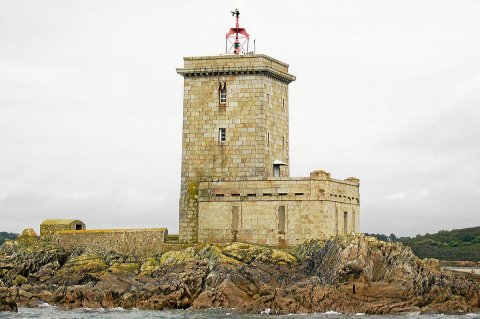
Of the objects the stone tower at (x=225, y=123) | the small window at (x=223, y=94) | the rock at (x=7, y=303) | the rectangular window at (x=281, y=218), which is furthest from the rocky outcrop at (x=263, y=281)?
the small window at (x=223, y=94)

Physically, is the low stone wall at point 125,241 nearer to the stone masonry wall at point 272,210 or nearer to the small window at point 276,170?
the stone masonry wall at point 272,210

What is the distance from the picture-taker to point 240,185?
5919cm

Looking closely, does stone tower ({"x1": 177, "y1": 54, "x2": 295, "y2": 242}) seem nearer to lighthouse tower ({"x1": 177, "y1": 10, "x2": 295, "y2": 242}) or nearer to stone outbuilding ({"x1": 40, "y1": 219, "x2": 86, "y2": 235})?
lighthouse tower ({"x1": 177, "y1": 10, "x2": 295, "y2": 242})

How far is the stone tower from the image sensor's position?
198 feet

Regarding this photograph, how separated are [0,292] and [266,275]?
13.7 m

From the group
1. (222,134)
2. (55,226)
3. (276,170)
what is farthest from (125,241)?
(276,170)

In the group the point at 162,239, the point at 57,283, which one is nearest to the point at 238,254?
the point at 162,239

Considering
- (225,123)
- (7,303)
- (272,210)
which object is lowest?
(7,303)

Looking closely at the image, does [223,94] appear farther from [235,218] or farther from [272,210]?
[272,210]

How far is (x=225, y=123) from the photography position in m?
60.5

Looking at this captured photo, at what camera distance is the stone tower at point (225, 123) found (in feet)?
198

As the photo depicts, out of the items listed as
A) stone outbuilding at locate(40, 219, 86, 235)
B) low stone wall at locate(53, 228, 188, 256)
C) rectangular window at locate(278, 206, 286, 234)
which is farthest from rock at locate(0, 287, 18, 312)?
rectangular window at locate(278, 206, 286, 234)

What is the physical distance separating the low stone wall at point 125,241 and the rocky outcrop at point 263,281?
63.0 inches

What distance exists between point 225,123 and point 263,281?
11.6 metres
